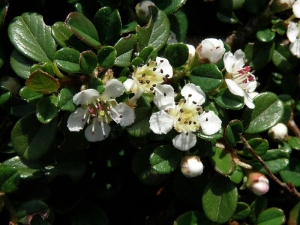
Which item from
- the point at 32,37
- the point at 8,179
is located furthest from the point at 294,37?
the point at 8,179

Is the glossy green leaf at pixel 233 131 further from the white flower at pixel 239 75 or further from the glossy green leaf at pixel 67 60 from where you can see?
the glossy green leaf at pixel 67 60

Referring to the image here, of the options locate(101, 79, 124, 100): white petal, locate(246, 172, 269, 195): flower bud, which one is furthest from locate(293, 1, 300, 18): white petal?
locate(101, 79, 124, 100): white petal

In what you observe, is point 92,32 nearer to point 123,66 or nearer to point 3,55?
point 123,66

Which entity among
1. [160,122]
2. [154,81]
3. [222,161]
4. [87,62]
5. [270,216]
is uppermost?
[87,62]

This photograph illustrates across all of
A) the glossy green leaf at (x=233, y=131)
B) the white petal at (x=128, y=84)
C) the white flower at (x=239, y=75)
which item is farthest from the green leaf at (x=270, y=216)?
the white petal at (x=128, y=84)

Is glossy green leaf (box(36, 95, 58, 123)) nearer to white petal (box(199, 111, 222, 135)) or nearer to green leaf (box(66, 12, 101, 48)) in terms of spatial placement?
green leaf (box(66, 12, 101, 48))

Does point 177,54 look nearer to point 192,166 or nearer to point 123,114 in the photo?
point 123,114
